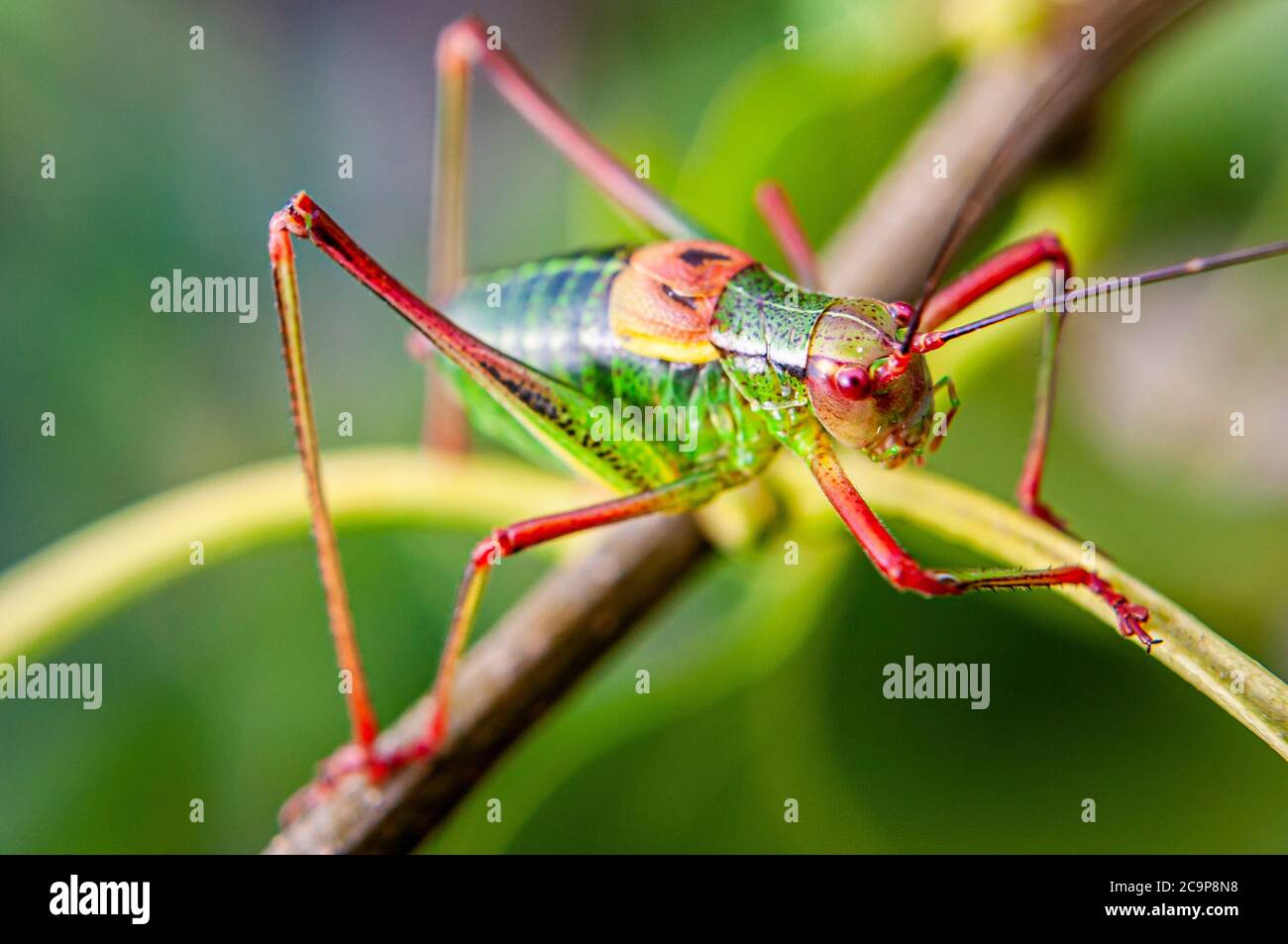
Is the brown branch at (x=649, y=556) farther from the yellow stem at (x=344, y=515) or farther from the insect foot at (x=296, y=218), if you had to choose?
the insect foot at (x=296, y=218)

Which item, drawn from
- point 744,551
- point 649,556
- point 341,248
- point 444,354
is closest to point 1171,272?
point 744,551

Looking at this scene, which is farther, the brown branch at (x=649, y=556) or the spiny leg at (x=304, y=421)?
the spiny leg at (x=304, y=421)


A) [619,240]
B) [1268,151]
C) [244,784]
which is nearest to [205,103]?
[619,240]

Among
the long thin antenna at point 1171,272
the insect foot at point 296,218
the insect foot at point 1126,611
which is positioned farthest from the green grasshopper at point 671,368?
the insect foot at point 1126,611

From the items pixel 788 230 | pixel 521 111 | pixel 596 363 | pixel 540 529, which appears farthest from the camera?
pixel 521 111

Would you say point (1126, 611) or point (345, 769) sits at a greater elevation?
point (1126, 611)

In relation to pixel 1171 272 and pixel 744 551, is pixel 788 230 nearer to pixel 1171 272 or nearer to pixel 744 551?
pixel 744 551

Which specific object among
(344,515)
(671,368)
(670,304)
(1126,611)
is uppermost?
(670,304)
